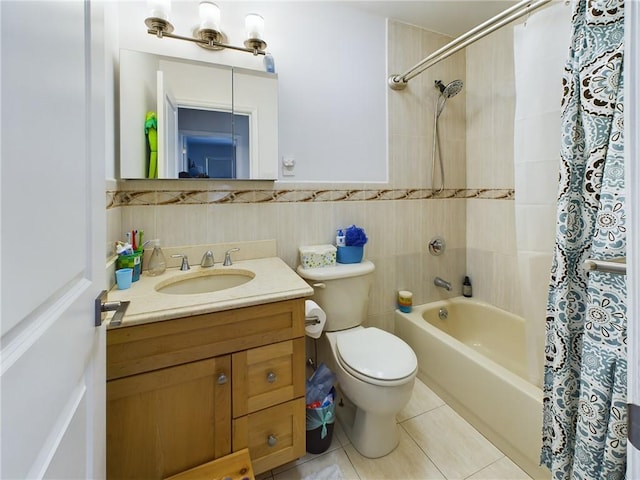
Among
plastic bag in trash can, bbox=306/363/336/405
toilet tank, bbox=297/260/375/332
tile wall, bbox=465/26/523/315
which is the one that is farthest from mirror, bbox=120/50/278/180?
tile wall, bbox=465/26/523/315

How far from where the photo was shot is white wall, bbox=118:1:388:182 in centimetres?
149

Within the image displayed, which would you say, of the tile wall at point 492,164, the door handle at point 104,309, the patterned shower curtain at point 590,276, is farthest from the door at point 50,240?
the tile wall at point 492,164

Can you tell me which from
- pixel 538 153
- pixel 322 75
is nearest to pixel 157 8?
pixel 322 75

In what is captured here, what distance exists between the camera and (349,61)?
1741mm

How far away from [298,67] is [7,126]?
1.60 metres

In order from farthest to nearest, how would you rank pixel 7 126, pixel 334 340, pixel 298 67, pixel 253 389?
pixel 298 67 < pixel 334 340 < pixel 253 389 < pixel 7 126

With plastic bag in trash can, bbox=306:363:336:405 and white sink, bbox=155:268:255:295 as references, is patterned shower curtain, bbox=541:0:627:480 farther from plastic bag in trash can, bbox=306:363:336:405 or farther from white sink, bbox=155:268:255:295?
white sink, bbox=155:268:255:295

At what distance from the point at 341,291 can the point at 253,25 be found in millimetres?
1435

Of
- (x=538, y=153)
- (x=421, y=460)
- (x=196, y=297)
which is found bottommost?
(x=421, y=460)

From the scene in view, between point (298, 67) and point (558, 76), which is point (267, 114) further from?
point (558, 76)

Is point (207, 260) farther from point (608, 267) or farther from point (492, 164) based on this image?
point (492, 164)

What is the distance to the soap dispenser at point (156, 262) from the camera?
1.31 meters

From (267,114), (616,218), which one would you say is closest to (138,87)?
(267,114)

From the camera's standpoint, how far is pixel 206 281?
54.7 inches
